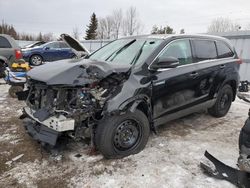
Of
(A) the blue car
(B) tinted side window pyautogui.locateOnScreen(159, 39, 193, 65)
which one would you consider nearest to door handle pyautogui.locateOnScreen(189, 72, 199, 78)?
(B) tinted side window pyautogui.locateOnScreen(159, 39, 193, 65)

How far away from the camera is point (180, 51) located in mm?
4426

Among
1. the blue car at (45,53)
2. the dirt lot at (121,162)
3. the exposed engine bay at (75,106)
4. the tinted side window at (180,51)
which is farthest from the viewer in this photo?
the blue car at (45,53)

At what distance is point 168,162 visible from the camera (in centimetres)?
358

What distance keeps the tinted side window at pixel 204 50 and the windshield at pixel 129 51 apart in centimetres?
97

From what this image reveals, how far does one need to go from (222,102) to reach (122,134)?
3044 millimetres

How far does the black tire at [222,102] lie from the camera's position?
17.9 feet

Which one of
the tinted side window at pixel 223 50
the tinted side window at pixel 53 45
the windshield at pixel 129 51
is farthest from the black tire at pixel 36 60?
the tinted side window at pixel 223 50

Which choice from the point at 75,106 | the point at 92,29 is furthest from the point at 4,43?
the point at 92,29

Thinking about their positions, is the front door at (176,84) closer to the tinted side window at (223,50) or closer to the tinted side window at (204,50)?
the tinted side window at (204,50)

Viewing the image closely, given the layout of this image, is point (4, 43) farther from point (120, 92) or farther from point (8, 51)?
point (120, 92)

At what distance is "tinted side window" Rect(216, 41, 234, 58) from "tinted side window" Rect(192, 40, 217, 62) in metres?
0.19

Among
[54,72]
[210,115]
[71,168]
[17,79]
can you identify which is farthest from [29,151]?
[210,115]

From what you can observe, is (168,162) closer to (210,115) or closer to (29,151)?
(29,151)

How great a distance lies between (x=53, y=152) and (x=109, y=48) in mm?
2234
